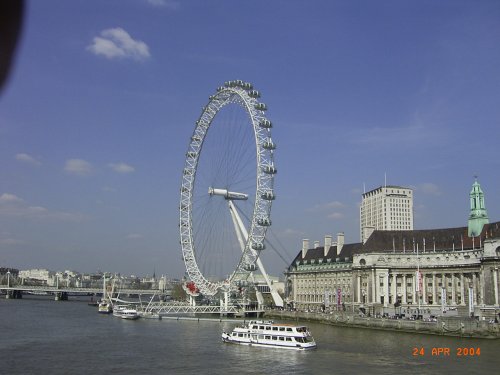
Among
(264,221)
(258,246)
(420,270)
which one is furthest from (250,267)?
(420,270)

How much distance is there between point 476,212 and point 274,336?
45.3m

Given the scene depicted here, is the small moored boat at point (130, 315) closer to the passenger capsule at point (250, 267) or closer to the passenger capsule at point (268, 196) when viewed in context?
the passenger capsule at point (250, 267)

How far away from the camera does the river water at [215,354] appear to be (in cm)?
3353

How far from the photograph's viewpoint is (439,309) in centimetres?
7656

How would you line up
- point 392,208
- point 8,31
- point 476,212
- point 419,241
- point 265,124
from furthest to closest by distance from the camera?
point 392,208
point 419,241
point 476,212
point 265,124
point 8,31

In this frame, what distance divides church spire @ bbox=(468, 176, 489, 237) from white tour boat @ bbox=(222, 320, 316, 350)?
42.6m

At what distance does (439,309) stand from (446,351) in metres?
37.5

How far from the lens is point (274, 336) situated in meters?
45.4

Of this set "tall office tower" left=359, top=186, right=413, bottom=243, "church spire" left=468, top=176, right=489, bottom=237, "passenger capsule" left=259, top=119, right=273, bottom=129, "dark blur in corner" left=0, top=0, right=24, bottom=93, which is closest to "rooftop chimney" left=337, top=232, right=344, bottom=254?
"church spire" left=468, top=176, right=489, bottom=237

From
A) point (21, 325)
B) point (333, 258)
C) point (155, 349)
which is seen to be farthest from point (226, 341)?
point (333, 258)

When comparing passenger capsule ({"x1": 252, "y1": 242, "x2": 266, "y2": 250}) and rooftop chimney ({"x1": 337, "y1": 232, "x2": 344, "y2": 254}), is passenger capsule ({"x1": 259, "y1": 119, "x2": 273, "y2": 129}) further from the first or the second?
rooftop chimney ({"x1": 337, "y1": 232, "x2": 344, "y2": 254})

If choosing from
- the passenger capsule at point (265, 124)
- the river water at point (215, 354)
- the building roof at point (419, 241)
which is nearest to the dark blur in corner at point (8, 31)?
the river water at point (215, 354)

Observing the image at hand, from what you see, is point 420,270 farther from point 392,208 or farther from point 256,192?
point 392,208

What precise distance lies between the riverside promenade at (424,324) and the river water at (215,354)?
1.75 metres
